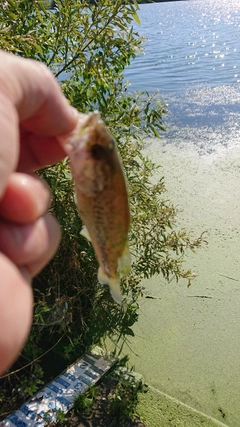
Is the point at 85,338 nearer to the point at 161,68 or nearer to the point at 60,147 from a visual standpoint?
the point at 60,147

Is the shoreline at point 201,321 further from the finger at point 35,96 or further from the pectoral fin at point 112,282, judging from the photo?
the finger at point 35,96

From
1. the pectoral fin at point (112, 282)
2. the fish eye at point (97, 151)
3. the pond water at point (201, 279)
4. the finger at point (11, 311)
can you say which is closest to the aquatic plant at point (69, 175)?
the pond water at point (201, 279)

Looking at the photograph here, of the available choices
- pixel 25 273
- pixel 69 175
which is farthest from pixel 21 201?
pixel 69 175

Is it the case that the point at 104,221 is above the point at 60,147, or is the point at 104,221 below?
below

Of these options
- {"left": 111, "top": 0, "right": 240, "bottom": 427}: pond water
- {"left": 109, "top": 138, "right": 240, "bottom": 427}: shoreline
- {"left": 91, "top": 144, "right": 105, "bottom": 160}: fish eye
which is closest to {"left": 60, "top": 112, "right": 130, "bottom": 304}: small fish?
{"left": 91, "top": 144, "right": 105, "bottom": 160}: fish eye

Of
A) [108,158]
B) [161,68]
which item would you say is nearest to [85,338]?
[108,158]

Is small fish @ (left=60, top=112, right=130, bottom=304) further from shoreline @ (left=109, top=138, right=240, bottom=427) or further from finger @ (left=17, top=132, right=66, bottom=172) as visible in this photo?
shoreline @ (left=109, top=138, right=240, bottom=427)
